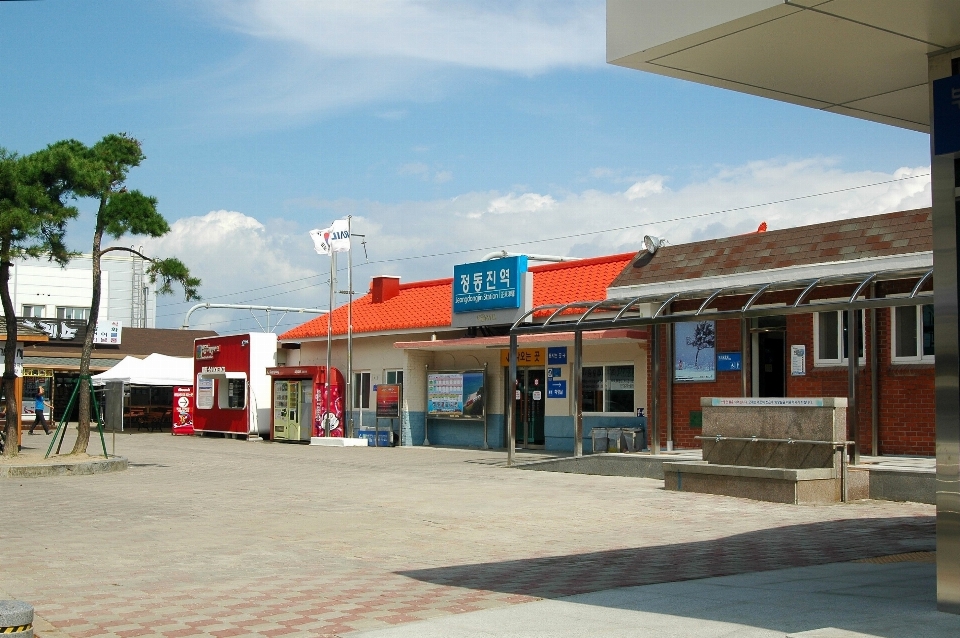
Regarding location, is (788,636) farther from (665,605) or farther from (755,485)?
(755,485)

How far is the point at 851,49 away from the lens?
7.14 m

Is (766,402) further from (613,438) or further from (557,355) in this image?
(557,355)

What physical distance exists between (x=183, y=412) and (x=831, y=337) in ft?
88.8

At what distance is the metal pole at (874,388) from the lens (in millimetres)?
19375

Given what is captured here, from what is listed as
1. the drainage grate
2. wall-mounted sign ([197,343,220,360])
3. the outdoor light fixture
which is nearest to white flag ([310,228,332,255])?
wall-mounted sign ([197,343,220,360])

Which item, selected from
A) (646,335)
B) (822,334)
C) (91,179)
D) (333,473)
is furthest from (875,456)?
(91,179)

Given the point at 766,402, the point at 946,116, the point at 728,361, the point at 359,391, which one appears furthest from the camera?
the point at 359,391

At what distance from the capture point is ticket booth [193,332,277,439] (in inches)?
1467

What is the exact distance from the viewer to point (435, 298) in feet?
108

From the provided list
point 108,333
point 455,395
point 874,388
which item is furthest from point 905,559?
point 108,333

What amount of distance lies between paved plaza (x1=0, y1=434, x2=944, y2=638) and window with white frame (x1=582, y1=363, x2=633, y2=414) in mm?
6146

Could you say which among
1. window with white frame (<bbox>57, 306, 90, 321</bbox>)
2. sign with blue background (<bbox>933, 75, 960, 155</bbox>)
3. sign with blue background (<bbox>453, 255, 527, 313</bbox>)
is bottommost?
sign with blue background (<bbox>933, 75, 960, 155</bbox>)

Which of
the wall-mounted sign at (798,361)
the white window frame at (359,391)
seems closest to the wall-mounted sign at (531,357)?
the white window frame at (359,391)

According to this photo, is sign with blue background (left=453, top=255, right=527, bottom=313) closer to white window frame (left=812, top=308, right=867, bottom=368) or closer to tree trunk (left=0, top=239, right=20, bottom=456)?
white window frame (left=812, top=308, right=867, bottom=368)
